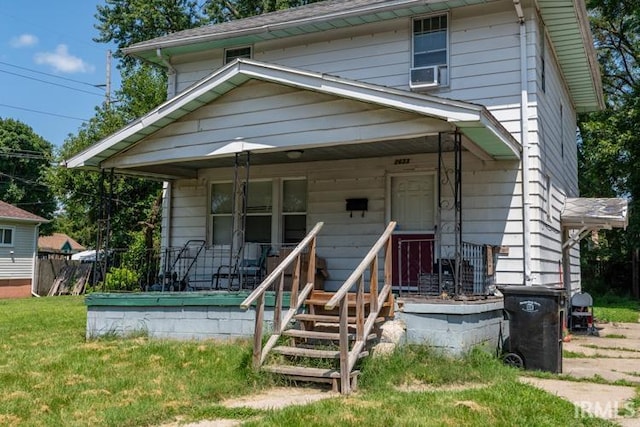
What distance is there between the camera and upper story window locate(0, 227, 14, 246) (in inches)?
924

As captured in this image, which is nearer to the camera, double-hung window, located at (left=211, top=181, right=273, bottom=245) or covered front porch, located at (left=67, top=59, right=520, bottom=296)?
covered front porch, located at (left=67, top=59, right=520, bottom=296)

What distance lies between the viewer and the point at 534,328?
699cm

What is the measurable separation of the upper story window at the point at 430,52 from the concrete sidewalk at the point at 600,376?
16.1ft

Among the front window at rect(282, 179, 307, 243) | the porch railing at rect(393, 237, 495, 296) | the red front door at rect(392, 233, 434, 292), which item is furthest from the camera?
the front window at rect(282, 179, 307, 243)

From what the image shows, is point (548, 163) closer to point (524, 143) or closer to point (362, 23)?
point (524, 143)

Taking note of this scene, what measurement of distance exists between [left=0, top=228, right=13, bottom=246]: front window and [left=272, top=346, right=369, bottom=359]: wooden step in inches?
836

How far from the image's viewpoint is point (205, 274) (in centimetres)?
1129

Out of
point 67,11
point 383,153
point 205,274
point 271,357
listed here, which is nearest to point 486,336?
point 271,357

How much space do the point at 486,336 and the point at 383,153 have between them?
3.68 metres

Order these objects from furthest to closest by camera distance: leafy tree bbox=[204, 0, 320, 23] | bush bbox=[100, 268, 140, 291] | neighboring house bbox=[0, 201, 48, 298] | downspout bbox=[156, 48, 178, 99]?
leafy tree bbox=[204, 0, 320, 23] → neighboring house bbox=[0, 201, 48, 298] → bush bbox=[100, 268, 140, 291] → downspout bbox=[156, 48, 178, 99]

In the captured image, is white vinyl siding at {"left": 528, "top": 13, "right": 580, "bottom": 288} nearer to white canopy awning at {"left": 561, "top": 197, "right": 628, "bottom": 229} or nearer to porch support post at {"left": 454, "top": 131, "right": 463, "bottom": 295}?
white canopy awning at {"left": 561, "top": 197, "right": 628, "bottom": 229}

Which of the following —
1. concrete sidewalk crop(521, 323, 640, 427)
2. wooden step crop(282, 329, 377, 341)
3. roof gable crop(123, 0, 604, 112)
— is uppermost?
roof gable crop(123, 0, 604, 112)

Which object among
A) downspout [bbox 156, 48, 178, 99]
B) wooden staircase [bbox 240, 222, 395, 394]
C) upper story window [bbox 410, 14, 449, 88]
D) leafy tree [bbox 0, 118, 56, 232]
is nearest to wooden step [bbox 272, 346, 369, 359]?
wooden staircase [bbox 240, 222, 395, 394]

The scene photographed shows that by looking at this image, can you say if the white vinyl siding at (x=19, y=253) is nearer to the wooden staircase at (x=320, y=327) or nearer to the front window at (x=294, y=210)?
the front window at (x=294, y=210)
